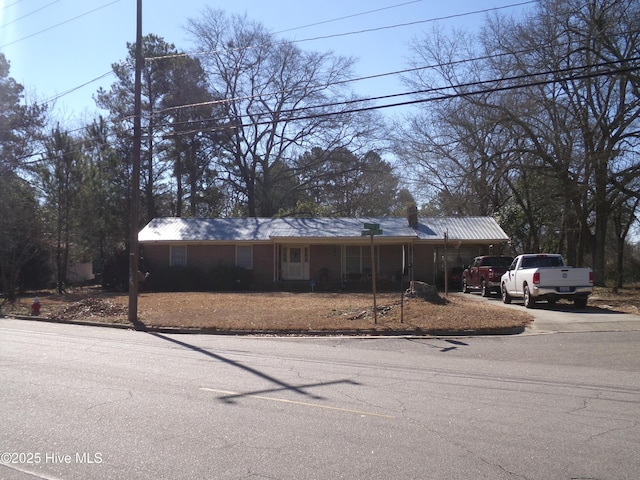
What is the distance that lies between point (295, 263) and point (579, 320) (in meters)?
18.2

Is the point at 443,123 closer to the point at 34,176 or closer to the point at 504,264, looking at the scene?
the point at 504,264

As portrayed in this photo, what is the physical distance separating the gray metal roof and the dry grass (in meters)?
8.60

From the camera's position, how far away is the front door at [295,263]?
108 feet

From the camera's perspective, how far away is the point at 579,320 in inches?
671

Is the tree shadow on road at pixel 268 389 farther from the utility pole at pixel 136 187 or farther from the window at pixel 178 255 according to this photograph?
the window at pixel 178 255

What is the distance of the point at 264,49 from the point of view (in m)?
44.5

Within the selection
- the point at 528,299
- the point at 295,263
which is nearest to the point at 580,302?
the point at 528,299

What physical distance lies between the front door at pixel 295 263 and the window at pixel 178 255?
18.5ft

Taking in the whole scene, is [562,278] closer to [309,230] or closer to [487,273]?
[487,273]

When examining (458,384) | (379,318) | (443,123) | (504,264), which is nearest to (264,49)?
(443,123)

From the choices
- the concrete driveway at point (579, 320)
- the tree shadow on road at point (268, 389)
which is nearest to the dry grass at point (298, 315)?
the concrete driveway at point (579, 320)

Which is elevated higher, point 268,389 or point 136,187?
point 136,187

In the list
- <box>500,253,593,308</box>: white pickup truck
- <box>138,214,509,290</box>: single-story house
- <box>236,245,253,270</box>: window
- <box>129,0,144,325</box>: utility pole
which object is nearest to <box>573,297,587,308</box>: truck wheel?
<box>500,253,593,308</box>: white pickup truck

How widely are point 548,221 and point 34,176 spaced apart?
3171cm
